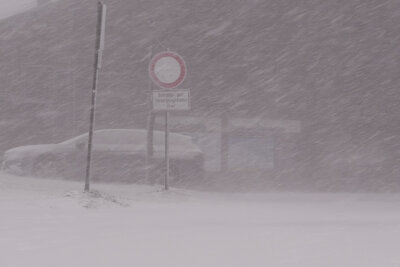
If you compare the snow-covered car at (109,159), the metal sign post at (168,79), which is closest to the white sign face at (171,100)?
the metal sign post at (168,79)

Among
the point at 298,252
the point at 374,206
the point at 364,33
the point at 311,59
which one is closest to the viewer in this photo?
the point at 298,252

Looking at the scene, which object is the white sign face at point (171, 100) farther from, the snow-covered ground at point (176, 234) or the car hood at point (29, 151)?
the car hood at point (29, 151)

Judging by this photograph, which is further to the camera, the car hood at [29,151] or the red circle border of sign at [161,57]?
the car hood at [29,151]

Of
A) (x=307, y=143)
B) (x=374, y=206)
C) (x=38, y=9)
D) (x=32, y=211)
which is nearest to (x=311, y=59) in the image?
(x=307, y=143)

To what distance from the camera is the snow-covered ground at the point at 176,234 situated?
3693 millimetres

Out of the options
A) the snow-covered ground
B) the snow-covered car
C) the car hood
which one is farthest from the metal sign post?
the car hood

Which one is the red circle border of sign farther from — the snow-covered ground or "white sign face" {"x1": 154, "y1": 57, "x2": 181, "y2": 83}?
the snow-covered ground

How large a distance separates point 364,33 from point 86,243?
15.7 m

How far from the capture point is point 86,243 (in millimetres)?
4125

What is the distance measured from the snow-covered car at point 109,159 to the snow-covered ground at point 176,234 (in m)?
3.89

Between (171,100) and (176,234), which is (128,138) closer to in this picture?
(171,100)

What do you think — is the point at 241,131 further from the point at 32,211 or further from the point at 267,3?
the point at 32,211

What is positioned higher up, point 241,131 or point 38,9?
point 38,9

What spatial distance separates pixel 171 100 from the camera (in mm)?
8805
